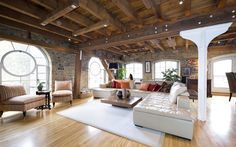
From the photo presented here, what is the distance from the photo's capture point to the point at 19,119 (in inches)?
120

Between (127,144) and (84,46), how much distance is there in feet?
14.7

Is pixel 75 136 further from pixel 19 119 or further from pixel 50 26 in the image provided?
pixel 50 26

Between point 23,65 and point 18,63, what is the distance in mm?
162

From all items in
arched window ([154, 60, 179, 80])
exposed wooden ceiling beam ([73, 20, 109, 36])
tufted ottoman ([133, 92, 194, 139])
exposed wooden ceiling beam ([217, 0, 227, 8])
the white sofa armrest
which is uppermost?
exposed wooden ceiling beam ([217, 0, 227, 8])

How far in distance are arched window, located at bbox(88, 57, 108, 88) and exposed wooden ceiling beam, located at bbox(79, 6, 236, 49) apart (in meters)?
2.40

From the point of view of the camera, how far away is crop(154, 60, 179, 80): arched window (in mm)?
7363

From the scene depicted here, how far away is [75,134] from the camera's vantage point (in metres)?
2.35

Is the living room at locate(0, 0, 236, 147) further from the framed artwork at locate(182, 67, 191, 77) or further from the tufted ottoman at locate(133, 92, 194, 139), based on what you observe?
the framed artwork at locate(182, 67, 191, 77)

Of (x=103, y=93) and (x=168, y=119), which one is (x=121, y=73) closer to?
(x=103, y=93)

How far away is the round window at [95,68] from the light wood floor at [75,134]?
427 centimetres

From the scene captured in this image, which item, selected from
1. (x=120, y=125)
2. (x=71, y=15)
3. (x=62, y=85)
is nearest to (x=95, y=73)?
(x=62, y=85)

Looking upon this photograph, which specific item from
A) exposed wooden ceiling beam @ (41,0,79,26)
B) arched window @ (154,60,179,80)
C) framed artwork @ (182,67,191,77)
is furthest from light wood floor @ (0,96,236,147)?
arched window @ (154,60,179,80)

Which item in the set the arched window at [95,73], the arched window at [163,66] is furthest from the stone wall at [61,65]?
the arched window at [163,66]

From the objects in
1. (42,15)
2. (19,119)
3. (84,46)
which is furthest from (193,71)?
(19,119)
